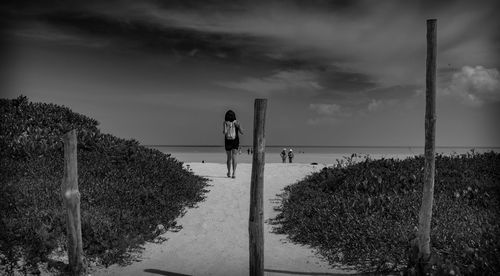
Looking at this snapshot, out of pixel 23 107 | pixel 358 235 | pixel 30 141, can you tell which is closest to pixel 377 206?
pixel 358 235

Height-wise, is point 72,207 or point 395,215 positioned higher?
point 72,207

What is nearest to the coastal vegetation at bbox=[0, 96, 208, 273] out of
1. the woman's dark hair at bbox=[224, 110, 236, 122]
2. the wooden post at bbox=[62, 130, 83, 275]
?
the wooden post at bbox=[62, 130, 83, 275]

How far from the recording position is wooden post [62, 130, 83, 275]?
350 inches

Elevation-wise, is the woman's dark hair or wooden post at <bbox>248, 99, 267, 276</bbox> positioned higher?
the woman's dark hair

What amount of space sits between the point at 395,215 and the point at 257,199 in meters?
5.22

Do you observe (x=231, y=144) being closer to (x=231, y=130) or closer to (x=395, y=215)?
(x=231, y=130)

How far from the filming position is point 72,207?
8.97 metres

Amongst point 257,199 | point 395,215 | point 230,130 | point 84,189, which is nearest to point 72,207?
point 257,199

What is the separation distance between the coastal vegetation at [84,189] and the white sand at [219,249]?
1.73 feet

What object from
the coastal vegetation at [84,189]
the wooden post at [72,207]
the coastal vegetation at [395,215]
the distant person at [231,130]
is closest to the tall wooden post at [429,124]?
the coastal vegetation at [395,215]

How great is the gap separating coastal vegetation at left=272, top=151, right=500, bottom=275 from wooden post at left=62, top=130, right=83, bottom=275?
563cm

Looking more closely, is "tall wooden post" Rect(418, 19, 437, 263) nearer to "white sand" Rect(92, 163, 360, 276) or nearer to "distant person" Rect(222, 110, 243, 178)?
"white sand" Rect(92, 163, 360, 276)

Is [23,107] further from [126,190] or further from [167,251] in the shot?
[167,251]

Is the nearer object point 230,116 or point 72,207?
point 72,207
